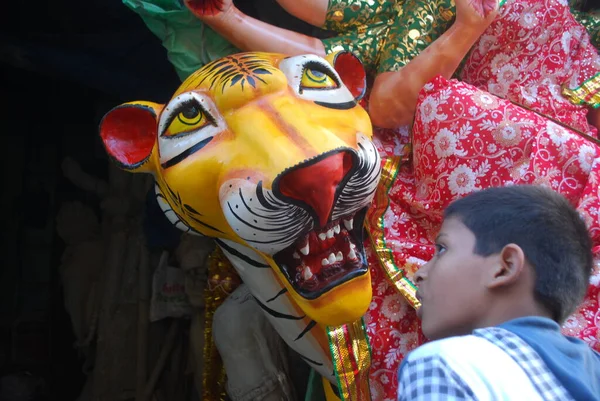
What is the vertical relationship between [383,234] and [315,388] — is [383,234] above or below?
above

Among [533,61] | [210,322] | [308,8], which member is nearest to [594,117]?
[533,61]

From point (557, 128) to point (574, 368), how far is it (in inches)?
32.7

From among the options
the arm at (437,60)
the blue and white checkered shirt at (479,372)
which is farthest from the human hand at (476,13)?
the blue and white checkered shirt at (479,372)

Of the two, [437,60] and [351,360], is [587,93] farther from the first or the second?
[351,360]

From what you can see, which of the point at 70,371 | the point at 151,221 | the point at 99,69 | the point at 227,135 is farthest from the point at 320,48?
the point at 70,371

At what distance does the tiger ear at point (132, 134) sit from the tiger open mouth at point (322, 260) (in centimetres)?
37

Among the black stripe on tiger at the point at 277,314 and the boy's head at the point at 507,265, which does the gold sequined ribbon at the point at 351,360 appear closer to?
the black stripe on tiger at the point at 277,314

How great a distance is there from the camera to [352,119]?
123 centimetres

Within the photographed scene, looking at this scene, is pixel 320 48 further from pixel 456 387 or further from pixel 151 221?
pixel 456 387

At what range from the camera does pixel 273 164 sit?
1.07m

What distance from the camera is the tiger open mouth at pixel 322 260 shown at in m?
1.16

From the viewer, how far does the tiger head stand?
1072 millimetres

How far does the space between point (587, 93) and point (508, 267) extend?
1064 millimetres

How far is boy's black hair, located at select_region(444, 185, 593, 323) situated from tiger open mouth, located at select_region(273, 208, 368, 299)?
1.12ft
